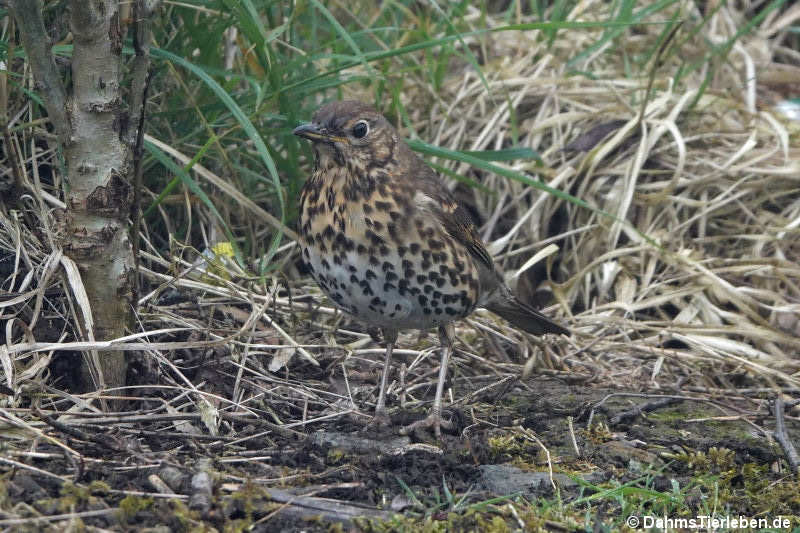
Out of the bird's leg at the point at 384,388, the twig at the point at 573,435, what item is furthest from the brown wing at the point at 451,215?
the twig at the point at 573,435

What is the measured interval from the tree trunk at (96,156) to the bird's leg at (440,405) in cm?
109

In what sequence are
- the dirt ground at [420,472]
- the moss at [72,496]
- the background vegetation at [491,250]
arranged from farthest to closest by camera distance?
the background vegetation at [491,250] < the dirt ground at [420,472] < the moss at [72,496]

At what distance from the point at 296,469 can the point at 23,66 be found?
2.10 meters

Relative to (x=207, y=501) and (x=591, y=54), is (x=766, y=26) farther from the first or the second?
(x=207, y=501)

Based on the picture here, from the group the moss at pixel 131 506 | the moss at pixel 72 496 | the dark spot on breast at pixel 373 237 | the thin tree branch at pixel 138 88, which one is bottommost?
the moss at pixel 131 506

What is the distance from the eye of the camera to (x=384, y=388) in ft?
12.6

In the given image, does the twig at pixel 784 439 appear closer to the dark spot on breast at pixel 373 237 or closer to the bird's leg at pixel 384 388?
the bird's leg at pixel 384 388

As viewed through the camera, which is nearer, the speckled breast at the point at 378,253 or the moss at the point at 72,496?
the moss at the point at 72,496

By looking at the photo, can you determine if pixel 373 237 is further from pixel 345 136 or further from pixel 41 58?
pixel 41 58

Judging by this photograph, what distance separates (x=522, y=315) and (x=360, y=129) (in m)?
1.30

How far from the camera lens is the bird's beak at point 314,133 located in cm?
360

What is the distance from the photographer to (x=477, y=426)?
3.60 m

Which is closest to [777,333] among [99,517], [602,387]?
[602,387]

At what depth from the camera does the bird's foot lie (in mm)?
3439
